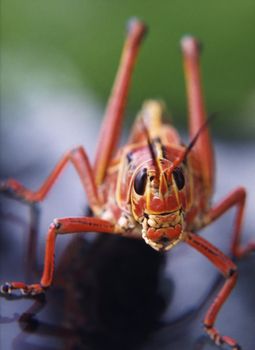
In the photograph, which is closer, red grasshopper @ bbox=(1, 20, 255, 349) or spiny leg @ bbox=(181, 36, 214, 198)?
red grasshopper @ bbox=(1, 20, 255, 349)

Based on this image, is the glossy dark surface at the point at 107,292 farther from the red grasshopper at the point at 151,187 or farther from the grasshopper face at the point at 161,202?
the grasshopper face at the point at 161,202

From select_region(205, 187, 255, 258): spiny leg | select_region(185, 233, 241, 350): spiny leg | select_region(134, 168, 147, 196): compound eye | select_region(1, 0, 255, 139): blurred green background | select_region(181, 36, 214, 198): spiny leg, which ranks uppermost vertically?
select_region(1, 0, 255, 139): blurred green background

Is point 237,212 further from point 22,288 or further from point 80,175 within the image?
point 22,288

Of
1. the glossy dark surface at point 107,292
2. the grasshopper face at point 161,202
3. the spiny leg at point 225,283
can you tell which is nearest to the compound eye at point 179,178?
the grasshopper face at point 161,202

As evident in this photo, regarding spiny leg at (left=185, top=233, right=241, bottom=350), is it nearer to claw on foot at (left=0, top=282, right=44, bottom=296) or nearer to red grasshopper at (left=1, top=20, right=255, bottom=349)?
red grasshopper at (left=1, top=20, right=255, bottom=349)

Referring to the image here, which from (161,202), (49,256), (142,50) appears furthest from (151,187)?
(142,50)

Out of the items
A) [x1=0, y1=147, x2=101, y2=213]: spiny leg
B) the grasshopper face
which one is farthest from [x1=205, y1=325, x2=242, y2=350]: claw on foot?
[x1=0, y1=147, x2=101, y2=213]: spiny leg

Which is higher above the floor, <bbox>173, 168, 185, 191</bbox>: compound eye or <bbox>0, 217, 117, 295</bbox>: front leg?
<bbox>173, 168, 185, 191</bbox>: compound eye

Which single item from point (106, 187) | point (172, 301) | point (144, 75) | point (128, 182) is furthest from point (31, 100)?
point (172, 301)
